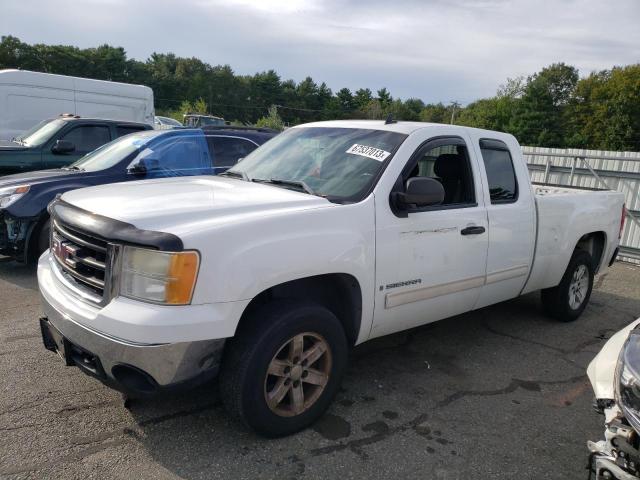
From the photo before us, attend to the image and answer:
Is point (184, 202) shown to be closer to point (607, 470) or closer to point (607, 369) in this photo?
point (607, 369)

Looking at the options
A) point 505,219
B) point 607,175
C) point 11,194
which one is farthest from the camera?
point 607,175

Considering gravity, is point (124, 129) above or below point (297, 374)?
above

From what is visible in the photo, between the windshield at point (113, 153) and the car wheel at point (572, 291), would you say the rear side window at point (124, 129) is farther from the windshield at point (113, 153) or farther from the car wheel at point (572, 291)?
the car wheel at point (572, 291)

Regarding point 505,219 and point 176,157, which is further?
point 176,157

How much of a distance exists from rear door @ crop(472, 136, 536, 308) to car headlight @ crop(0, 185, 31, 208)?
5125mm

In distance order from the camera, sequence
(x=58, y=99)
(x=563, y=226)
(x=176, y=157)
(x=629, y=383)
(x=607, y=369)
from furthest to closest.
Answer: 1. (x=58, y=99)
2. (x=176, y=157)
3. (x=563, y=226)
4. (x=607, y=369)
5. (x=629, y=383)

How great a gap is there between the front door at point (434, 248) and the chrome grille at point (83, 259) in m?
1.62

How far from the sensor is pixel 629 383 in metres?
2.03

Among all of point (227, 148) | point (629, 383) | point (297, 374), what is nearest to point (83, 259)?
point (297, 374)

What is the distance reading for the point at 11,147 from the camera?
810cm

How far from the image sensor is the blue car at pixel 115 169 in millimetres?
5984

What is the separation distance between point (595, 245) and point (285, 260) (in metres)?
4.55

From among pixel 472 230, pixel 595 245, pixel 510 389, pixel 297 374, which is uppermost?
pixel 472 230

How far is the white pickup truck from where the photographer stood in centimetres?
253
